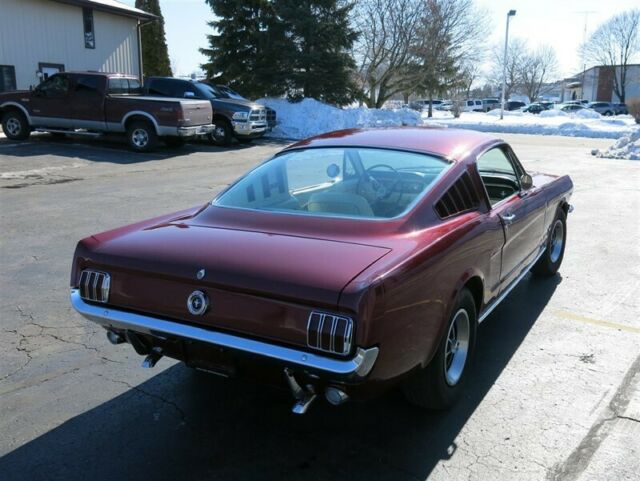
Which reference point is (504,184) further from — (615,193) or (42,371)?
(615,193)

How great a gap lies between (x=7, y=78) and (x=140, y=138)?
25.5 feet

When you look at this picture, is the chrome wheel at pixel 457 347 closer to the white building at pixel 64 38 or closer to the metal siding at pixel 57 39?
the white building at pixel 64 38

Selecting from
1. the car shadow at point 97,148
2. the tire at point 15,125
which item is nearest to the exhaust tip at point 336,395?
the car shadow at point 97,148

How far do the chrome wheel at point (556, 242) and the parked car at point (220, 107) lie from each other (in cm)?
1371

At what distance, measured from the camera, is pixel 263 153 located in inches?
695

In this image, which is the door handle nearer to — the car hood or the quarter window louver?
the quarter window louver

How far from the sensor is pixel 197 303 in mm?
2834

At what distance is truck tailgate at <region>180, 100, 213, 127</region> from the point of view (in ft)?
50.5

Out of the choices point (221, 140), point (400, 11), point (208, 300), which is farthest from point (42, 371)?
point (400, 11)

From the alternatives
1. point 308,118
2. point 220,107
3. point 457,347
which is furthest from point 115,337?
point 308,118

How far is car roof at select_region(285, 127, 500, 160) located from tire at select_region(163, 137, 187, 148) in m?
13.1

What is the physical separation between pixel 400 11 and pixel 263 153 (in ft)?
58.6

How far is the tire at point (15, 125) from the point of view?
55.0 feet

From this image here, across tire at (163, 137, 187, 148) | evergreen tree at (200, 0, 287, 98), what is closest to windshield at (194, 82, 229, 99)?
tire at (163, 137, 187, 148)
